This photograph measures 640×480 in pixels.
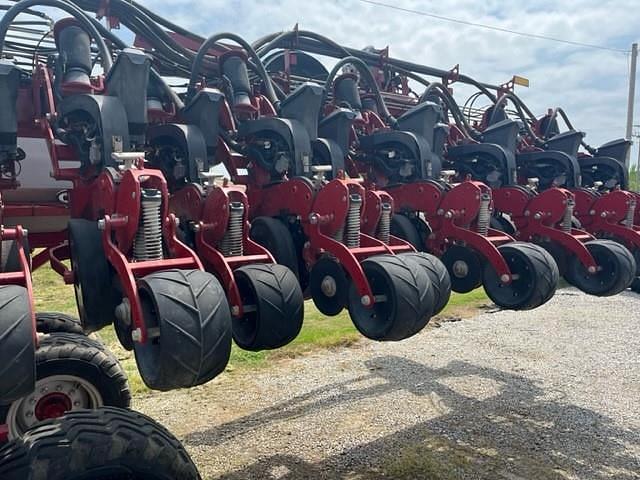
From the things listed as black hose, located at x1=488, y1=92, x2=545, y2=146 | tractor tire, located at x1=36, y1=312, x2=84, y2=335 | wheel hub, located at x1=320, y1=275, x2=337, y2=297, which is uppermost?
black hose, located at x1=488, y1=92, x2=545, y2=146

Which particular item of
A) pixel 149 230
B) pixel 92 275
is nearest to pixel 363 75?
pixel 149 230

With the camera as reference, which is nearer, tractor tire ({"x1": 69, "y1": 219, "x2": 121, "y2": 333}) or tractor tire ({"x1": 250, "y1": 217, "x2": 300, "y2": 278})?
tractor tire ({"x1": 69, "y1": 219, "x2": 121, "y2": 333})

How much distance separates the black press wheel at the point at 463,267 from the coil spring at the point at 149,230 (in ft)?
8.65

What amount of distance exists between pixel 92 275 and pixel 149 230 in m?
0.43

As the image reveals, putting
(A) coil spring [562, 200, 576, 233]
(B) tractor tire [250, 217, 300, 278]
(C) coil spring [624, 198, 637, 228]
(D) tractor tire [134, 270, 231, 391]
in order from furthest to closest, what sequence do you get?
(C) coil spring [624, 198, 637, 228] < (A) coil spring [562, 200, 576, 233] < (B) tractor tire [250, 217, 300, 278] < (D) tractor tire [134, 270, 231, 391]

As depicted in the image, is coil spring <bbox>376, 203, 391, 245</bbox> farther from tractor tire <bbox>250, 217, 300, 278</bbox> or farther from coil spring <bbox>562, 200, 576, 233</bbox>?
coil spring <bbox>562, 200, 576, 233</bbox>

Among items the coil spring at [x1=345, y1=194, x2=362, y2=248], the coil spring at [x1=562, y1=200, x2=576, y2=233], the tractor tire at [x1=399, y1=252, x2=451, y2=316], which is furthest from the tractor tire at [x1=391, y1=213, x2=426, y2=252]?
the coil spring at [x1=562, y1=200, x2=576, y2=233]

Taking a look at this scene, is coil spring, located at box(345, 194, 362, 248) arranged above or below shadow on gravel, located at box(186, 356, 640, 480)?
above

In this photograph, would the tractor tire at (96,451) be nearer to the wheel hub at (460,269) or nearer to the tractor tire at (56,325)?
the tractor tire at (56,325)

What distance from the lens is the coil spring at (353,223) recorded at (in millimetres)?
3848

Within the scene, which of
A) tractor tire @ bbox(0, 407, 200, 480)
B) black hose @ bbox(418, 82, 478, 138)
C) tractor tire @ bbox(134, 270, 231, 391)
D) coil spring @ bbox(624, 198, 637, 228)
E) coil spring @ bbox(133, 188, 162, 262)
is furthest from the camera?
black hose @ bbox(418, 82, 478, 138)

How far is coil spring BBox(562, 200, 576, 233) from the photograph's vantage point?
5.19 m

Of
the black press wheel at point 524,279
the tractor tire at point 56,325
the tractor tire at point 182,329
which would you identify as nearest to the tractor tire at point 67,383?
the tractor tire at point 56,325

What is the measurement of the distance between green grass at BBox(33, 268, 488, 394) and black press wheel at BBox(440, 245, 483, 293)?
2.80 m
